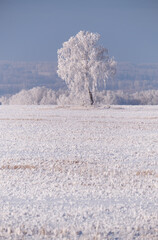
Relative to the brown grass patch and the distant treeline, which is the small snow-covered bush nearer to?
the distant treeline

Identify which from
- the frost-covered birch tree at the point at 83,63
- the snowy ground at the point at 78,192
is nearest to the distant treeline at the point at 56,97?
the frost-covered birch tree at the point at 83,63

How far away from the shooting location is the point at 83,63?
46.3 meters

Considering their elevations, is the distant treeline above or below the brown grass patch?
below

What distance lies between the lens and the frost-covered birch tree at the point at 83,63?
4591cm

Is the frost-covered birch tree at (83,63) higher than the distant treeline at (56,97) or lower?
higher

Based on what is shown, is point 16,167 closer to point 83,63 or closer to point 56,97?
point 83,63

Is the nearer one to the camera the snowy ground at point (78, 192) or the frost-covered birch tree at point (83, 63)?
the snowy ground at point (78, 192)

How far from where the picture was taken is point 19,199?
7.43 meters

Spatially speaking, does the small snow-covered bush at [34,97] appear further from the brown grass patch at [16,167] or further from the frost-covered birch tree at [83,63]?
the brown grass patch at [16,167]

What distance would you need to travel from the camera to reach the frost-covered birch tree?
151ft

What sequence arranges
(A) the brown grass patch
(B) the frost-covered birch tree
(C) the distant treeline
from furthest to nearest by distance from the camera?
(C) the distant treeline
(B) the frost-covered birch tree
(A) the brown grass patch

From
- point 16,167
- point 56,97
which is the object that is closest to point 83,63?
point 16,167

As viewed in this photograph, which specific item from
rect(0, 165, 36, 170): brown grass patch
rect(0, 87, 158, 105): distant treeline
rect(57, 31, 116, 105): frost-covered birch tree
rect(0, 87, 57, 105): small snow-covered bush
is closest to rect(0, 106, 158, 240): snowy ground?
rect(0, 165, 36, 170): brown grass patch

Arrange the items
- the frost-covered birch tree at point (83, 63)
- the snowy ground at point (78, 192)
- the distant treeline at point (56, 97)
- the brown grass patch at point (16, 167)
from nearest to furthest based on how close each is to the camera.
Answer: the snowy ground at point (78, 192), the brown grass patch at point (16, 167), the frost-covered birch tree at point (83, 63), the distant treeline at point (56, 97)
